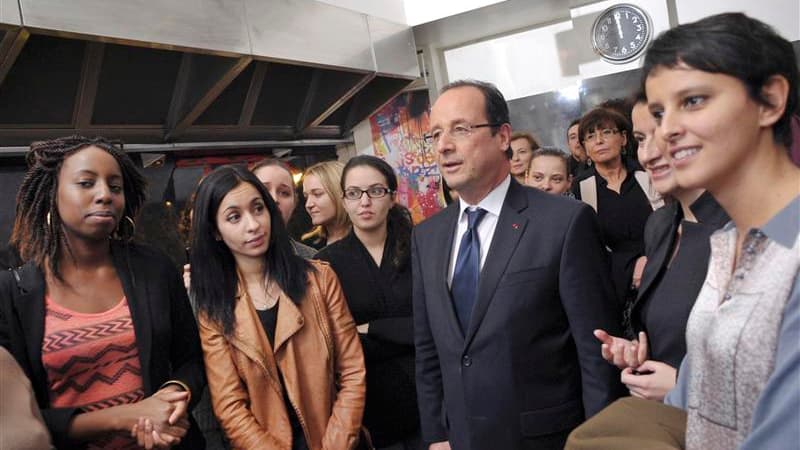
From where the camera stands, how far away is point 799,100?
1.05 metres

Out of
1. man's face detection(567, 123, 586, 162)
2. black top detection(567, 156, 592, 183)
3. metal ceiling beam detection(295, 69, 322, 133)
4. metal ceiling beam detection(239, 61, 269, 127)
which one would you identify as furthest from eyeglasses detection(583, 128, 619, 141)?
metal ceiling beam detection(295, 69, 322, 133)

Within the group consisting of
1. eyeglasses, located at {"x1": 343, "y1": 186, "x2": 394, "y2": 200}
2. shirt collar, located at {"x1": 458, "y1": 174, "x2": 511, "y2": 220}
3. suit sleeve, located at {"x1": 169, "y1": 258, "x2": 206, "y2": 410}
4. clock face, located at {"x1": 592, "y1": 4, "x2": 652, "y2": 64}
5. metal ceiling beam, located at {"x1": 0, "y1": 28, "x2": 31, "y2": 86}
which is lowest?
suit sleeve, located at {"x1": 169, "y1": 258, "x2": 206, "y2": 410}

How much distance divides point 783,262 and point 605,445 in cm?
41

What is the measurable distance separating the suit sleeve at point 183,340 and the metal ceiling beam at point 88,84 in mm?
2211

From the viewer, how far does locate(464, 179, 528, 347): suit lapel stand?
174cm

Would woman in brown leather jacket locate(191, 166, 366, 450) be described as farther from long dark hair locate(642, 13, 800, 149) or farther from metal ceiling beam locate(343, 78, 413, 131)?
metal ceiling beam locate(343, 78, 413, 131)

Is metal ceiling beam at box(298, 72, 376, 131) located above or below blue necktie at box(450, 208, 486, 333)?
above

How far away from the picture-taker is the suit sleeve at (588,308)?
5.46 feet

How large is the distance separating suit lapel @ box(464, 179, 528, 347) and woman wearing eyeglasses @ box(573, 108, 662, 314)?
132cm

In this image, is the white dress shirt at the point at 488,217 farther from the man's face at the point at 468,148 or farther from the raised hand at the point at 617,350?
the raised hand at the point at 617,350

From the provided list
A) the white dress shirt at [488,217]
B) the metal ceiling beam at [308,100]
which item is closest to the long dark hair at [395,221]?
the white dress shirt at [488,217]

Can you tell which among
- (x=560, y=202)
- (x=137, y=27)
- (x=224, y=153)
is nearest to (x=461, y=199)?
(x=560, y=202)

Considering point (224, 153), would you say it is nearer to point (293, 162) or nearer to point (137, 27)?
point (293, 162)

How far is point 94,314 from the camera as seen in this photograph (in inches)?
70.9
